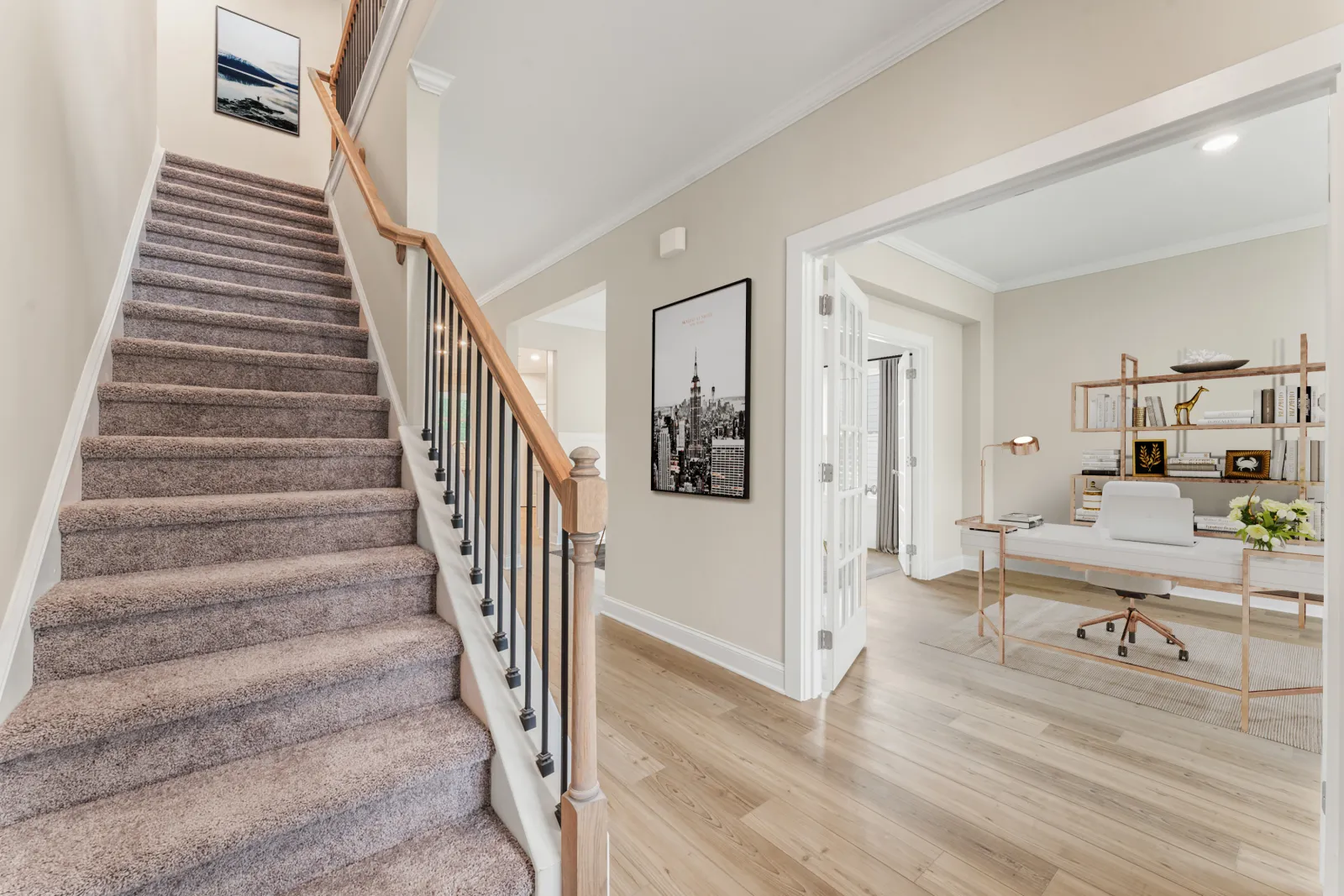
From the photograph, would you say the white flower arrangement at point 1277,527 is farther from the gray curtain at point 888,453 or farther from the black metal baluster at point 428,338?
the gray curtain at point 888,453

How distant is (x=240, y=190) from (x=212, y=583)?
338 centimetres

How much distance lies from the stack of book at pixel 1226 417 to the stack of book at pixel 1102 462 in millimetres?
582

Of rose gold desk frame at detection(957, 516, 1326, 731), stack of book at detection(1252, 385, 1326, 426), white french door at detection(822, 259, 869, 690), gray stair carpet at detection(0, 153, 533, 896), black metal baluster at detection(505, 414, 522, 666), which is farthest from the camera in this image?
stack of book at detection(1252, 385, 1326, 426)

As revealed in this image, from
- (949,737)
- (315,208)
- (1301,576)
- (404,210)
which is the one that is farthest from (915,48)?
(315,208)

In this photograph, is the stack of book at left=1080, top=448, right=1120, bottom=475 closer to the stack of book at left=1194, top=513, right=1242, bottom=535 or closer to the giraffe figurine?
the giraffe figurine

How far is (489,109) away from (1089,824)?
358 cm

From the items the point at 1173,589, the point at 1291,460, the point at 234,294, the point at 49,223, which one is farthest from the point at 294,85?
the point at 1291,460

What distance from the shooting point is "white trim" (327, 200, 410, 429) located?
2396 millimetres

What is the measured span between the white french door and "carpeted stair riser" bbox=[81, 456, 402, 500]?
1891 millimetres

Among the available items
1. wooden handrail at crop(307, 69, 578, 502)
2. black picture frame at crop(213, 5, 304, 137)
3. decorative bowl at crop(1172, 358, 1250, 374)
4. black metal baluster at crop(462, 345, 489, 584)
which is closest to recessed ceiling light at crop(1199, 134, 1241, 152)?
decorative bowl at crop(1172, 358, 1250, 374)

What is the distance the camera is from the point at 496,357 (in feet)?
5.29

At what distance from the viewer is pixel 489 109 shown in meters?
2.67

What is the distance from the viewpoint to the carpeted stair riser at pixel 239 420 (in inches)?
76.5

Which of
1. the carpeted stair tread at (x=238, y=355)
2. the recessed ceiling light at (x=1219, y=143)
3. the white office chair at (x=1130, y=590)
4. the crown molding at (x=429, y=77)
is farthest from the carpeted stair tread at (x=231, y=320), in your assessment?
the recessed ceiling light at (x=1219, y=143)
